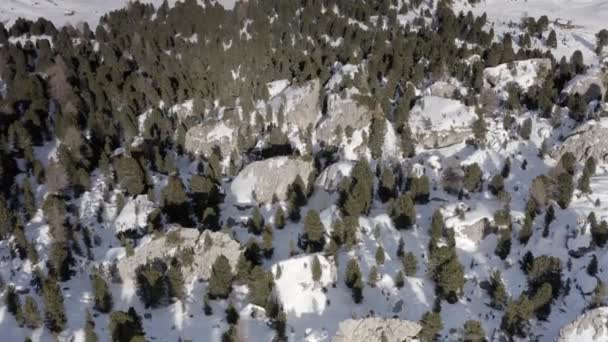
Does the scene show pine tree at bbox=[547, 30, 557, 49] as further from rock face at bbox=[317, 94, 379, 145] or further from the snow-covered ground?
the snow-covered ground

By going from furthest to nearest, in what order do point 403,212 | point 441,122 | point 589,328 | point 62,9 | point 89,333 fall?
point 62,9, point 441,122, point 403,212, point 89,333, point 589,328

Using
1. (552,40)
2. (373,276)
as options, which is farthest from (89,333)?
(552,40)

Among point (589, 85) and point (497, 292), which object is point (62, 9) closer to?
point (589, 85)

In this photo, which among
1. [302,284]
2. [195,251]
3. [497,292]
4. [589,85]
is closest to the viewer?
[497,292]

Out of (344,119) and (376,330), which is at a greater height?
(344,119)

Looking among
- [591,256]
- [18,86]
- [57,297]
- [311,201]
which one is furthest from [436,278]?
[18,86]

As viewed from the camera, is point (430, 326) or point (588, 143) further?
point (588, 143)

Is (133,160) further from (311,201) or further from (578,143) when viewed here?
(578,143)
